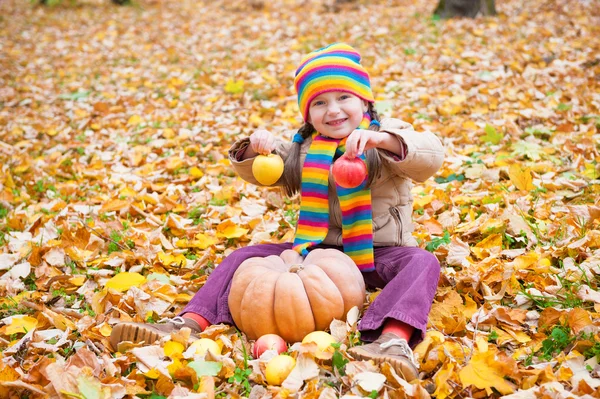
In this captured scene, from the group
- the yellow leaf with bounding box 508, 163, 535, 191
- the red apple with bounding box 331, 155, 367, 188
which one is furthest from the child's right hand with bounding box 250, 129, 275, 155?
the yellow leaf with bounding box 508, 163, 535, 191

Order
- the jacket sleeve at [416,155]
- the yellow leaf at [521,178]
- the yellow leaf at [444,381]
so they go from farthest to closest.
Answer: the yellow leaf at [521,178], the jacket sleeve at [416,155], the yellow leaf at [444,381]

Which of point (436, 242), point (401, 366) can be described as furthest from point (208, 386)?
point (436, 242)

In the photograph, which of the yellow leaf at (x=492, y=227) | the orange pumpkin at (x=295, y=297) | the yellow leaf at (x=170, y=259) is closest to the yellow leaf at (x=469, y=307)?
the orange pumpkin at (x=295, y=297)

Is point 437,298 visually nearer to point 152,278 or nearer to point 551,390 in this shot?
point 551,390

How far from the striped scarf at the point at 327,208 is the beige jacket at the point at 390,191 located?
87mm

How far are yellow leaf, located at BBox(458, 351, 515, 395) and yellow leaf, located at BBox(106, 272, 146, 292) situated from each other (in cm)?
179

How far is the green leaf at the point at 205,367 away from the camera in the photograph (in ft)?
7.11

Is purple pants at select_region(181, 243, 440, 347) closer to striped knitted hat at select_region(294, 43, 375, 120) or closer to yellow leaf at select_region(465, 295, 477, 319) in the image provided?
yellow leaf at select_region(465, 295, 477, 319)

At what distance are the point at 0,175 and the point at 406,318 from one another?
12.8 ft

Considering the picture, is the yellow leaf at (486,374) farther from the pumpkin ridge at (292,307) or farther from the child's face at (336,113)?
the child's face at (336,113)

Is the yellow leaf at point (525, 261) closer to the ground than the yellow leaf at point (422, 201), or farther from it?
farther from it

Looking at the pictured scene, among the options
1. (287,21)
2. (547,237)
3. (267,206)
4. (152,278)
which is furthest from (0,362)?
(287,21)

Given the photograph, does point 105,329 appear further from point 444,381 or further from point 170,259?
point 444,381

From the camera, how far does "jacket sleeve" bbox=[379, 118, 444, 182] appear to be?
247 centimetres
